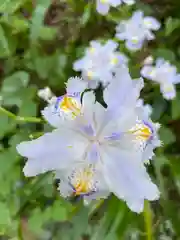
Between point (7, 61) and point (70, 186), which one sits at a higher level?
point (7, 61)

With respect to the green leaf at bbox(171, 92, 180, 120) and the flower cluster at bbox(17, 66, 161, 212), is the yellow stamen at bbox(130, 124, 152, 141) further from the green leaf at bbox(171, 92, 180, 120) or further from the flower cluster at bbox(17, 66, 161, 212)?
the green leaf at bbox(171, 92, 180, 120)

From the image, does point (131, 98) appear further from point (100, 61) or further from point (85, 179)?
point (100, 61)

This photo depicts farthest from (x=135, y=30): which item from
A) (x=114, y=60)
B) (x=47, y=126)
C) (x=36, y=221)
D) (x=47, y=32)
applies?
(x=36, y=221)

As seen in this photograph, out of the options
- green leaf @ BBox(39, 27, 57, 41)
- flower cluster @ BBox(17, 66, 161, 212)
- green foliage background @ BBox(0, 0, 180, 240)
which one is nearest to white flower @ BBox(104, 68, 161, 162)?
flower cluster @ BBox(17, 66, 161, 212)

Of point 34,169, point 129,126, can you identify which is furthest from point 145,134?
point 34,169

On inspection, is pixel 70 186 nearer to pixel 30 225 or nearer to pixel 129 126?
pixel 129 126

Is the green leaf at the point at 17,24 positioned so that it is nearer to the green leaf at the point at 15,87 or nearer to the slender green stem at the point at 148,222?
the green leaf at the point at 15,87
